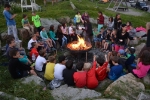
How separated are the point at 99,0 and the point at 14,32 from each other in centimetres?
3416

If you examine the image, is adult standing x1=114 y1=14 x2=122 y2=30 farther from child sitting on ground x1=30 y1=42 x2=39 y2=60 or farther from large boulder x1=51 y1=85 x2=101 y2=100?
large boulder x1=51 y1=85 x2=101 y2=100

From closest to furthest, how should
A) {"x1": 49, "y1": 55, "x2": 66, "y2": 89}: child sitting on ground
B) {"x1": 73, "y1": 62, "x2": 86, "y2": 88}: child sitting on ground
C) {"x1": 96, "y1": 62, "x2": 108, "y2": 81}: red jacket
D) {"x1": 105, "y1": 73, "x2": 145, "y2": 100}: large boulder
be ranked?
{"x1": 105, "y1": 73, "x2": 145, "y2": 100}: large boulder < {"x1": 73, "y1": 62, "x2": 86, "y2": 88}: child sitting on ground < {"x1": 96, "y1": 62, "x2": 108, "y2": 81}: red jacket < {"x1": 49, "y1": 55, "x2": 66, "y2": 89}: child sitting on ground

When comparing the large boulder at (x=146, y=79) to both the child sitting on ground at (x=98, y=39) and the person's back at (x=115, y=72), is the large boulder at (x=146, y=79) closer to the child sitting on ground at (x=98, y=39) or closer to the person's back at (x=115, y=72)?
the person's back at (x=115, y=72)

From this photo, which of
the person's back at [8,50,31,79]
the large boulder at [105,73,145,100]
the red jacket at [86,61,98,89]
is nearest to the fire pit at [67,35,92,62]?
the red jacket at [86,61,98,89]

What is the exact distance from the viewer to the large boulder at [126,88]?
6.05 metres

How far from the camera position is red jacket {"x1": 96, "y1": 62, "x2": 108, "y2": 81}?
704 centimetres

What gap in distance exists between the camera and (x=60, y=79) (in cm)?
723

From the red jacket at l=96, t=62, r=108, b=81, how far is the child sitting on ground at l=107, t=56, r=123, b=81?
0.21m

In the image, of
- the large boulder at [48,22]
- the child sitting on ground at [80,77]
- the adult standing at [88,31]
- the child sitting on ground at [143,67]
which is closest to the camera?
the child sitting on ground at [143,67]

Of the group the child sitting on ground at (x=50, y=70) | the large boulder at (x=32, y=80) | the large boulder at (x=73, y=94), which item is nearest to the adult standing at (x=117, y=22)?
the child sitting on ground at (x=50, y=70)

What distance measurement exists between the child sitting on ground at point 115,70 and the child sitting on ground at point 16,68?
294cm

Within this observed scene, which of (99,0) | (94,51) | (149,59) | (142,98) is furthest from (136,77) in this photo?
(99,0)

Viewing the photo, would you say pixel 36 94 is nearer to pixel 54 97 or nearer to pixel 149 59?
pixel 54 97

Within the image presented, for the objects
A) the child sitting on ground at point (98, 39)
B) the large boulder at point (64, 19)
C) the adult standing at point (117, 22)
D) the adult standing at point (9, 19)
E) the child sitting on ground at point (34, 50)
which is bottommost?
the child sitting on ground at point (98, 39)
